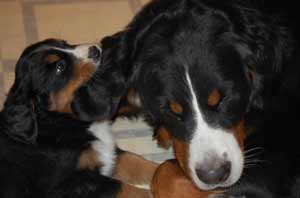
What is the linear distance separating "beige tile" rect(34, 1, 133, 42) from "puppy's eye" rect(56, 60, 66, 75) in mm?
813

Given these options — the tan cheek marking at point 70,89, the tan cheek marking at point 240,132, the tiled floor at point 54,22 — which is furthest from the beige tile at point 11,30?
the tan cheek marking at point 240,132

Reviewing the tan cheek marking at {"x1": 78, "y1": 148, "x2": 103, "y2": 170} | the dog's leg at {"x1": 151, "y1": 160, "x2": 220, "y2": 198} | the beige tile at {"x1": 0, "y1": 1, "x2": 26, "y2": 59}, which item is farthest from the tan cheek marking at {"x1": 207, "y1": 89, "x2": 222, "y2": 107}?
the beige tile at {"x1": 0, "y1": 1, "x2": 26, "y2": 59}

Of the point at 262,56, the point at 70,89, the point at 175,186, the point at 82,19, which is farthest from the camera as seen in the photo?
the point at 82,19

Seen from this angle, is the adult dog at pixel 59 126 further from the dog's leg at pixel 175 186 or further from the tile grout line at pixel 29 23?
the tile grout line at pixel 29 23

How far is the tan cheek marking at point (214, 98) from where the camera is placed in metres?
2.29

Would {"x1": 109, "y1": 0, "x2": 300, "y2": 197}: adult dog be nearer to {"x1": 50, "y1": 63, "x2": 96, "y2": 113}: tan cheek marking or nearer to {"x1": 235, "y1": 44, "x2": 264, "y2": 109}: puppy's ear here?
{"x1": 235, "y1": 44, "x2": 264, "y2": 109}: puppy's ear

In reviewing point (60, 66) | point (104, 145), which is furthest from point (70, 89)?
point (104, 145)

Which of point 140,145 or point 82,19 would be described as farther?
point 82,19

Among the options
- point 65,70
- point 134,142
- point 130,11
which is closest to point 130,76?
point 65,70

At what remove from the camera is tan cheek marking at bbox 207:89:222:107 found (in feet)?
7.51

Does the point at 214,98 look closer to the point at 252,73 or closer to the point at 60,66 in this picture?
the point at 252,73

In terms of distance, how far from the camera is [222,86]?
231 centimetres

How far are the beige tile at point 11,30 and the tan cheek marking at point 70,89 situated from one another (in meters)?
0.78

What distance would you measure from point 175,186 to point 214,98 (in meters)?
0.52
